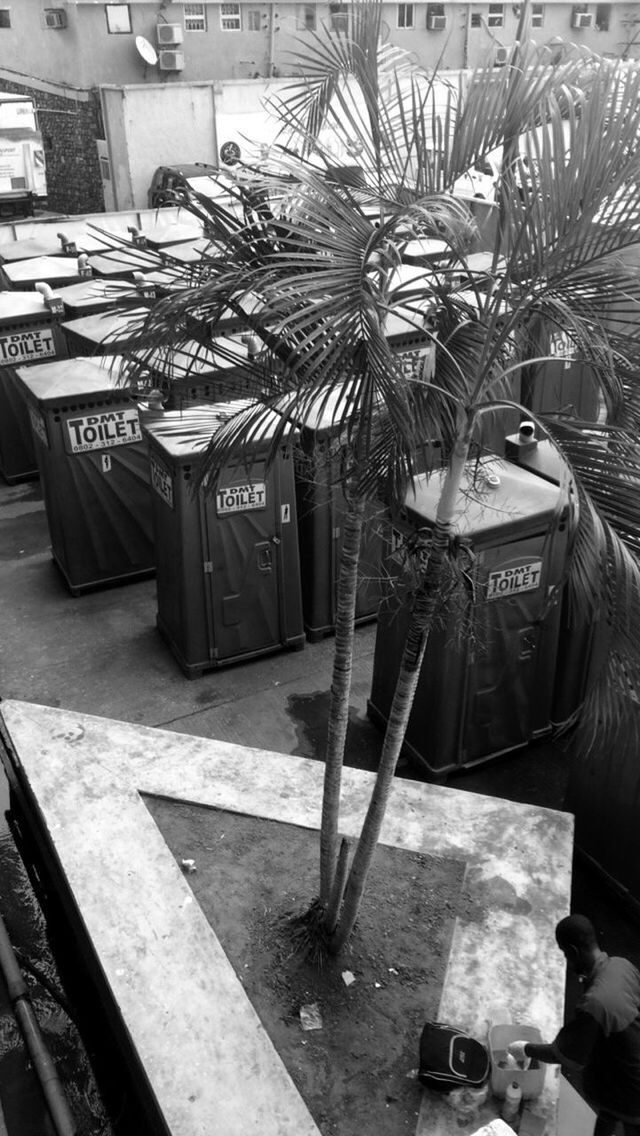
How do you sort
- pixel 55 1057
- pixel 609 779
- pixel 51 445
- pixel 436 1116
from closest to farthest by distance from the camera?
pixel 436 1116 → pixel 55 1057 → pixel 609 779 → pixel 51 445

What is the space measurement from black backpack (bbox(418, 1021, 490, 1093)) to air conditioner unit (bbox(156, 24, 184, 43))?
80.5ft

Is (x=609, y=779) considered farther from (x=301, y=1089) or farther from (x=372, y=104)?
(x=372, y=104)

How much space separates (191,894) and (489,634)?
218cm

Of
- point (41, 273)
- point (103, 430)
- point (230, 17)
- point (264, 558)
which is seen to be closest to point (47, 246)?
point (41, 273)

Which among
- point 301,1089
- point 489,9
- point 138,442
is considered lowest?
point 301,1089

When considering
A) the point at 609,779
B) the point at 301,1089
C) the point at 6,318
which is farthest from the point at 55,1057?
the point at 6,318

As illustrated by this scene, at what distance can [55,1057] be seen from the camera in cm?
443

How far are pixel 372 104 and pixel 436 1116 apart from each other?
11.9 feet

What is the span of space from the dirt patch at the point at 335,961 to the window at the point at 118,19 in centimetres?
2312

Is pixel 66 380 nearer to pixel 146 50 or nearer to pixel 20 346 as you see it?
pixel 20 346

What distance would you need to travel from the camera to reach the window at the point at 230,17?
23.7 metres

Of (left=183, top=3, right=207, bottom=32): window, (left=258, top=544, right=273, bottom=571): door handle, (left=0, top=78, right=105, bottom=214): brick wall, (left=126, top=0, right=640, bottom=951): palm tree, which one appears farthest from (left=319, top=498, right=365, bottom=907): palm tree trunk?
(left=183, top=3, right=207, bottom=32): window

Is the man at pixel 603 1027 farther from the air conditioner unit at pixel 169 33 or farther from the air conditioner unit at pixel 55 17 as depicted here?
the air conditioner unit at pixel 55 17

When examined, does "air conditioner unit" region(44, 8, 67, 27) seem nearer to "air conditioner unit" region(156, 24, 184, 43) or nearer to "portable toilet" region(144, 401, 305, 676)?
"air conditioner unit" region(156, 24, 184, 43)
